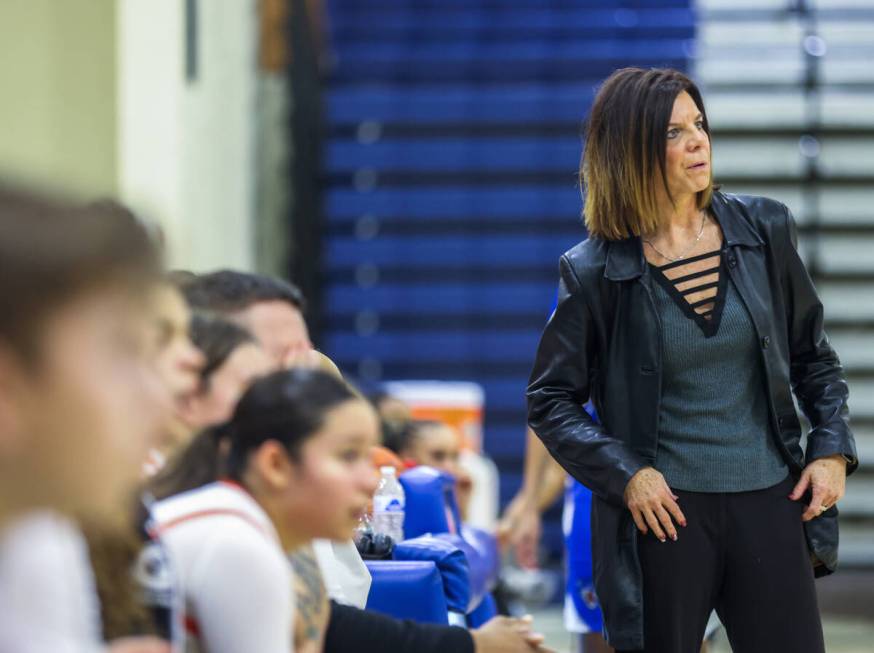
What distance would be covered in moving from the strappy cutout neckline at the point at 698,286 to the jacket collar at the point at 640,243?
3 centimetres

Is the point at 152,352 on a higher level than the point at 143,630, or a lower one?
higher

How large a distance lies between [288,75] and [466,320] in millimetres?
1581

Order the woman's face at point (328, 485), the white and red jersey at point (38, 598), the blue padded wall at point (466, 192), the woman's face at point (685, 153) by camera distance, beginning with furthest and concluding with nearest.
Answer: the blue padded wall at point (466, 192)
the woman's face at point (685, 153)
the woman's face at point (328, 485)
the white and red jersey at point (38, 598)

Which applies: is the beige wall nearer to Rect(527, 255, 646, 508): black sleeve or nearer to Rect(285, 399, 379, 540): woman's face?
Rect(527, 255, 646, 508): black sleeve

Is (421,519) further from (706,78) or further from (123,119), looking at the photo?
(706,78)

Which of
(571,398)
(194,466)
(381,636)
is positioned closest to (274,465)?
(194,466)

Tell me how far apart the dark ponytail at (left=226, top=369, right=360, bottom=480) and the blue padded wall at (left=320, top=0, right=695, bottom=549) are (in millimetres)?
5438

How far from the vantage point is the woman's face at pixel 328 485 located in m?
1.85

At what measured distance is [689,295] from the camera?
2.65 meters

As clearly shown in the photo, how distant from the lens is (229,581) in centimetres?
169

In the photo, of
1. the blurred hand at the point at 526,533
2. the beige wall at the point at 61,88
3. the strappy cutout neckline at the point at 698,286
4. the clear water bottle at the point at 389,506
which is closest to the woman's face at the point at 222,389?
the strappy cutout neckline at the point at 698,286

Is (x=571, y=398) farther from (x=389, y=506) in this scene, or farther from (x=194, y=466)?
(x=194, y=466)

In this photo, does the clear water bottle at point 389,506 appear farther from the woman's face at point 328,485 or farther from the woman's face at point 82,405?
the woman's face at point 82,405

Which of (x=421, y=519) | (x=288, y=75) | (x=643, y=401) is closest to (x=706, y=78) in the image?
(x=288, y=75)
